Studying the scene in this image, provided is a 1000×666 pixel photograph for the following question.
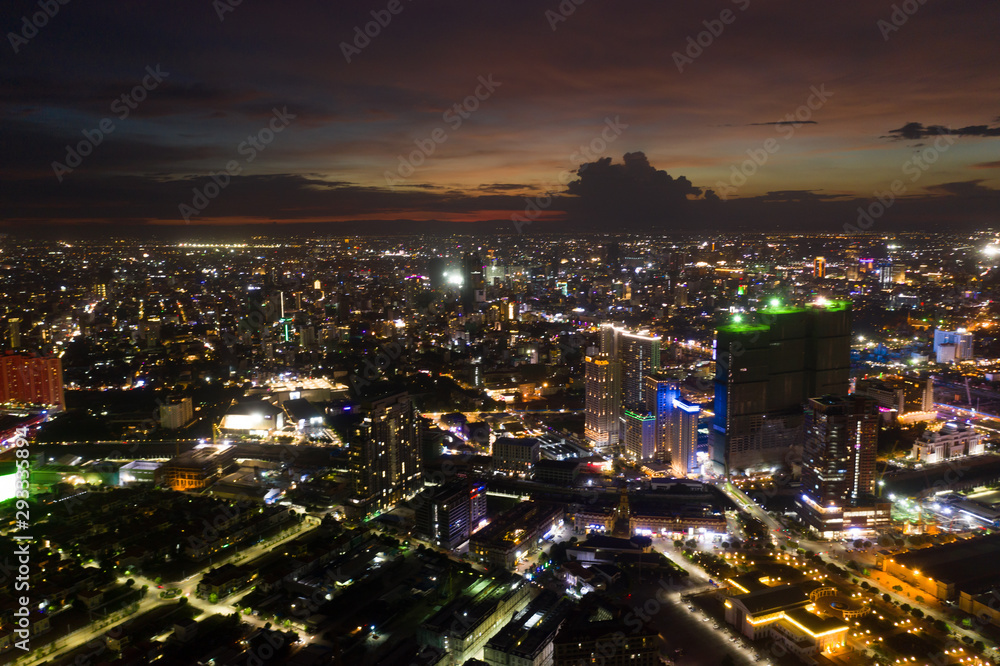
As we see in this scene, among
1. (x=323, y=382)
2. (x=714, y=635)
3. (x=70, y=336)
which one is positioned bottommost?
(x=714, y=635)

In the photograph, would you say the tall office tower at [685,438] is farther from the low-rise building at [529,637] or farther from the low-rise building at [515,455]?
the low-rise building at [529,637]

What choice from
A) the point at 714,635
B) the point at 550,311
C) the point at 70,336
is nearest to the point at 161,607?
the point at 714,635

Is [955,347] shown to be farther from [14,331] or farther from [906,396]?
[14,331]

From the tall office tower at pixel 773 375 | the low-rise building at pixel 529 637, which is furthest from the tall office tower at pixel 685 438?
the low-rise building at pixel 529 637

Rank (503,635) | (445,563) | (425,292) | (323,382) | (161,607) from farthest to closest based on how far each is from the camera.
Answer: (425,292), (323,382), (445,563), (161,607), (503,635)

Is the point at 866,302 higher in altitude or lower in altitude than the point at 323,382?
higher

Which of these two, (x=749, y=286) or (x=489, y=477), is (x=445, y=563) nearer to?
(x=489, y=477)
